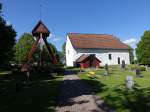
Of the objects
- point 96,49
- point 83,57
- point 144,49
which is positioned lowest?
point 83,57

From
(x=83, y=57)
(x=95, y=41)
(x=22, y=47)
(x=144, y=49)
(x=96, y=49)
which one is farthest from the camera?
(x=22, y=47)

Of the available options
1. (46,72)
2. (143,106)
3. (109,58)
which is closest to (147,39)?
(109,58)

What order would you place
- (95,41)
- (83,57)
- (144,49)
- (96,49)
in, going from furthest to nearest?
(144,49) < (95,41) < (96,49) < (83,57)

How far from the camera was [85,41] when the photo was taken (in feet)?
240

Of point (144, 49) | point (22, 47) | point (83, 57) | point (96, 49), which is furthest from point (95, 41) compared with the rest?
point (22, 47)

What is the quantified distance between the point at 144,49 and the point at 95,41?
1392cm

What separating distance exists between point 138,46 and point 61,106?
6629cm

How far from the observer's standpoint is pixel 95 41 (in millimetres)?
74438

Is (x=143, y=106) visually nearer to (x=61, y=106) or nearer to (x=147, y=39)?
(x=61, y=106)

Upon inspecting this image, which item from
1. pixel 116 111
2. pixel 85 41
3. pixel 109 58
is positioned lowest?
pixel 116 111

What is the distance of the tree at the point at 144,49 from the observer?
7475 centimetres

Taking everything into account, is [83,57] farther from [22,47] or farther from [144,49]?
[22,47]

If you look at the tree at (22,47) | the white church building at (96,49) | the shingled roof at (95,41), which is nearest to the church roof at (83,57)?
the white church building at (96,49)

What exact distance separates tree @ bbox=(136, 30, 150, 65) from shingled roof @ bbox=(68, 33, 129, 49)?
5.08 metres
